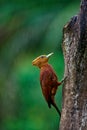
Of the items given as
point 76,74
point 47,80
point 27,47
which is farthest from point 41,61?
point 27,47

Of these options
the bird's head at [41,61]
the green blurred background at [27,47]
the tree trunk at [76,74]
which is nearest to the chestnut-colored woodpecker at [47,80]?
the bird's head at [41,61]

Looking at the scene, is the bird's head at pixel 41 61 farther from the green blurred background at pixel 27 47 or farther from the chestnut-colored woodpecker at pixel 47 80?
the green blurred background at pixel 27 47

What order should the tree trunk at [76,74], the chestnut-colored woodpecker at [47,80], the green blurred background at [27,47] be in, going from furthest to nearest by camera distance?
the green blurred background at [27,47], the chestnut-colored woodpecker at [47,80], the tree trunk at [76,74]

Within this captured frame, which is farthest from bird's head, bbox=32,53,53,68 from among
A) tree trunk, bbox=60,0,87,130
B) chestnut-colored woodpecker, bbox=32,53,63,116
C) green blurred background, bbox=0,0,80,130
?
green blurred background, bbox=0,0,80,130

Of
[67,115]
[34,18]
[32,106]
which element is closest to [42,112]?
[32,106]

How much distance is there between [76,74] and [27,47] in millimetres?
5150

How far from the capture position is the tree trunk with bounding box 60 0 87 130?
387cm

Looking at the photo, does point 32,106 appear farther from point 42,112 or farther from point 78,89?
point 78,89

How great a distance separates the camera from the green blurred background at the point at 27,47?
903 centimetres

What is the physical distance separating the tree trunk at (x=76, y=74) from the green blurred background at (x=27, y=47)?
173 inches

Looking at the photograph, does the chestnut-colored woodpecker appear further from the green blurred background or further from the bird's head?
the green blurred background

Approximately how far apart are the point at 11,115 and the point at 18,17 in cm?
161

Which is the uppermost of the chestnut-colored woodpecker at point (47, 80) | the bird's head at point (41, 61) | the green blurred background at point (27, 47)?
the bird's head at point (41, 61)

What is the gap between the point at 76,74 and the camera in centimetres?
391
